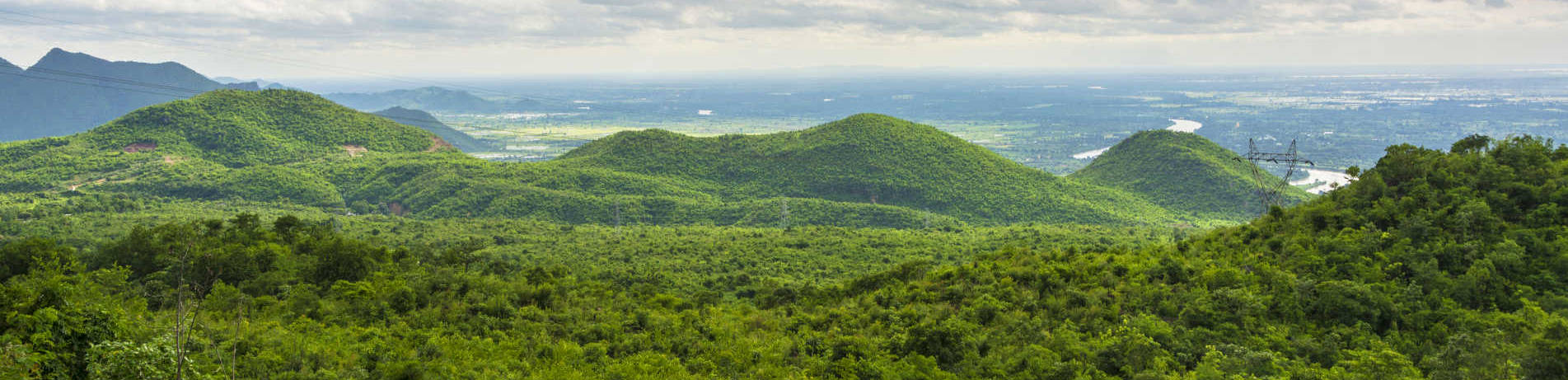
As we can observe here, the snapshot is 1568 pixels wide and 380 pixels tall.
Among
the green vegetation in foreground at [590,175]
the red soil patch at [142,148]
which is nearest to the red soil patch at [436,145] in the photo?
the green vegetation in foreground at [590,175]

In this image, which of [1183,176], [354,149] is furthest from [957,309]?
[354,149]

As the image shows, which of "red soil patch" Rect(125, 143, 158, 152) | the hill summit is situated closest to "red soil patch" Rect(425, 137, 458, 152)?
the hill summit

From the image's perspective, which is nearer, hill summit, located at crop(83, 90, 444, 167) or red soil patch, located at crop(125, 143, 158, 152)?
red soil patch, located at crop(125, 143, 158, 152)

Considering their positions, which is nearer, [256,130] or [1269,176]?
[1269,176]

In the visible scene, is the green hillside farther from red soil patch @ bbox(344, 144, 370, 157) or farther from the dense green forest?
the dense green forest

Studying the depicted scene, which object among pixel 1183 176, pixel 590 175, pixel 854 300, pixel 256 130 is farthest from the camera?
pixel 256 130

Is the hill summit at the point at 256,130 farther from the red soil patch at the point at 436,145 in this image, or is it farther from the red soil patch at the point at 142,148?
the red soil patch at the point at 436,145

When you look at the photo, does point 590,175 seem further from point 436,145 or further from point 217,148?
point 217,148
